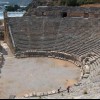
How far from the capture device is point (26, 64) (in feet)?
92.7

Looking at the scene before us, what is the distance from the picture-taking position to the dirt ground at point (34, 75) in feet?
72.6

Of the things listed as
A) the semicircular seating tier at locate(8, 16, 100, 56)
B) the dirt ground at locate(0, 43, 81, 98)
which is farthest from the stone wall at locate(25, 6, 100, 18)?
the dirt ground at locate(0, 43, 81, 98)

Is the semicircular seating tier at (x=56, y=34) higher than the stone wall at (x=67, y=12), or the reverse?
the stone wall at (x=67, y=12)

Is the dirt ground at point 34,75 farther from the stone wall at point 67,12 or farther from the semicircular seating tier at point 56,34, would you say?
the stone wall at point 67,12

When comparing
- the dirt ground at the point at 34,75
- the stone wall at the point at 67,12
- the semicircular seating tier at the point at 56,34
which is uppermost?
the stone wall at the point at 67,12

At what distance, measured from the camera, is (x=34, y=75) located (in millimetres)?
25047

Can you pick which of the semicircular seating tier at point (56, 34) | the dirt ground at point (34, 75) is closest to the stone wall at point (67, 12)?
the semicircular seating tier at point (56, 34)

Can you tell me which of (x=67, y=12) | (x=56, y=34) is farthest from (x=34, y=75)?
(x=67, y=12)

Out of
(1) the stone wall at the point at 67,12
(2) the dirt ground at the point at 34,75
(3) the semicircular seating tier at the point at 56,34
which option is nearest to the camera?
(2) the dirt ground at the point at 34,75

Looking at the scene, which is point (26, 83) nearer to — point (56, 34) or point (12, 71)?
point (12, 71)

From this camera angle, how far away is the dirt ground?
22141 millimetres

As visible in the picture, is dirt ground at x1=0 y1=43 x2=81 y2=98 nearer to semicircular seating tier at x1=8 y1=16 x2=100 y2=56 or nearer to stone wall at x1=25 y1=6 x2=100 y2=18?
semicircular seating tier at x1=8 y1=16 x2=100 y2=56

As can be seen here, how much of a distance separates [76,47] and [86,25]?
10.7 ft

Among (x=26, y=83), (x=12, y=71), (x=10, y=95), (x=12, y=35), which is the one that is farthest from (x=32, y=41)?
(x=10, y=95)
